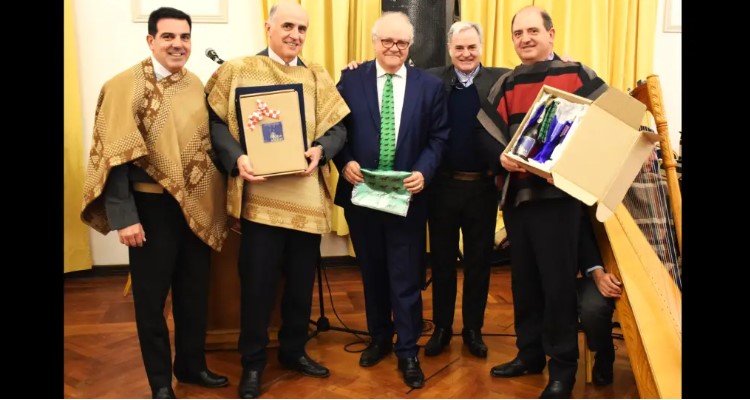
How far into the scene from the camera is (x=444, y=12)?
3.78 meters

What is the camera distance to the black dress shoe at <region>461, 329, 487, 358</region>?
285 centimetres

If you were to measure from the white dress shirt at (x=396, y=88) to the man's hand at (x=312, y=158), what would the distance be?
1.19 feet

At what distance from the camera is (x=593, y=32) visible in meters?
4.29

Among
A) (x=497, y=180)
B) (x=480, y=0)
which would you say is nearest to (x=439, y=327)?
(x=497, y=180)

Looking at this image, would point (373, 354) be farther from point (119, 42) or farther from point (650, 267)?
point (119, 42)

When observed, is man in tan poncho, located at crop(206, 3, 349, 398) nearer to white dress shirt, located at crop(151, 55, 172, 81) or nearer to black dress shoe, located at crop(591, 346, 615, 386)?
white dress shirt, located at crop(151, 55, 172, 81)

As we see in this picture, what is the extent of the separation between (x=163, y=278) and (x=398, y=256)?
92cm

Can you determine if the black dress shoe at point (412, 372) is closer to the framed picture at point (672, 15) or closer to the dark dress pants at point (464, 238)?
the dark dress pants at point (464, 238)

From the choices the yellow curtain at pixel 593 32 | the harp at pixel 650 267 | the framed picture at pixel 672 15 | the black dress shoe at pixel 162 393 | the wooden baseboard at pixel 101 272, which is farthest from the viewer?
the framed picture at pixel 672 15

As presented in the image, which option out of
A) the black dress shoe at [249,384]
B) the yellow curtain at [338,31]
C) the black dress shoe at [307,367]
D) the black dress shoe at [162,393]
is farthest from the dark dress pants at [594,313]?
the yellow curtain at [338,31]

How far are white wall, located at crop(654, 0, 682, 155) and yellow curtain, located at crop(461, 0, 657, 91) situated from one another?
0.70ft

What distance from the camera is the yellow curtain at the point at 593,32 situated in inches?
167

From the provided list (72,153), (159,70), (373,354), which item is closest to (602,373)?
(373,354)
